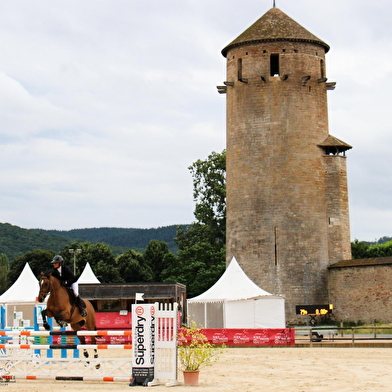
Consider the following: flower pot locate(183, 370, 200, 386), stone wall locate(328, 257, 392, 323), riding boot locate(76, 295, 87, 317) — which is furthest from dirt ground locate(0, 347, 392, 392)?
stone wall locate(328, 257, 392, 323)

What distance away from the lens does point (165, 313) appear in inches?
620

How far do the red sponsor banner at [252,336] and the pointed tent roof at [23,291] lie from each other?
1376 centimetres

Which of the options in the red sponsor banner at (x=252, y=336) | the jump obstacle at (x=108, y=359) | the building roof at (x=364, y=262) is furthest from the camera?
the building roof at (x=364, y=262)

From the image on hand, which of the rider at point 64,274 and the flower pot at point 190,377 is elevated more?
the rider at point 64,274

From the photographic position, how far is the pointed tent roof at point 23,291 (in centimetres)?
4262

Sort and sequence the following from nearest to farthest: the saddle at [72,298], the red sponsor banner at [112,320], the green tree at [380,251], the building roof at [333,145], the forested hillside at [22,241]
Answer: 1. the saddle at [72,298]
2. the red sponsor banner at [112,320]
3. the building roof at [333,145]
4. the green tree at [380,251]
5. the forested hillside at [22,241]

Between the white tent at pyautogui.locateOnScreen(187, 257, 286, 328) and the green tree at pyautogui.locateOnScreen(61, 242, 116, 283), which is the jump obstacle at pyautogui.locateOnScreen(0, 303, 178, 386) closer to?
the white tent at pyautogui.locateOnScreen(187, 257, 286, 328)

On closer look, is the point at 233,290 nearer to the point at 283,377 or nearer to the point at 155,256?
the point at 283,377

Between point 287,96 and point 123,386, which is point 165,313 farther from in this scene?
A: point 287,96

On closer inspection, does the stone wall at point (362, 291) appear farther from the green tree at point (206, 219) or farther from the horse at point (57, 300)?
the horse at point (57, 300)

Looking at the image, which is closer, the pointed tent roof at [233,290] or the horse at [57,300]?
the horse at [57,300]

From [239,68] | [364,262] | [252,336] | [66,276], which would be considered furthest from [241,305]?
[66,276]

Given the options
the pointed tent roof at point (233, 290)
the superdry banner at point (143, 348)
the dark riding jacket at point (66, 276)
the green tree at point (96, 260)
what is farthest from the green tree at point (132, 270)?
the superdry banner at point (143, 348)

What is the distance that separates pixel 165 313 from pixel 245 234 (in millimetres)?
35163
